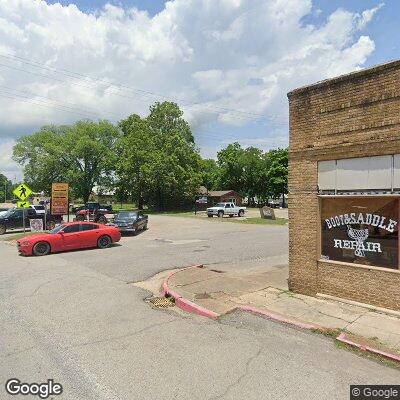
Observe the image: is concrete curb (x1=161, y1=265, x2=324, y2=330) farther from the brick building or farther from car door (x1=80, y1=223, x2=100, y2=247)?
car door (x1=80, y1=223, x2=100, y2=247)

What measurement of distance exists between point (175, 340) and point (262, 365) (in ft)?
5.49

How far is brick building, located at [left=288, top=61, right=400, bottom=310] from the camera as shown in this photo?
25.8 ft

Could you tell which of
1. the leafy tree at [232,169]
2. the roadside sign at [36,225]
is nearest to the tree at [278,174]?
the leafy tree at [232,169]

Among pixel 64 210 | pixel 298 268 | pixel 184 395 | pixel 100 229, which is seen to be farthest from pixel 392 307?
pixel 64 210

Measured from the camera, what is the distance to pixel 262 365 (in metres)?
5.48

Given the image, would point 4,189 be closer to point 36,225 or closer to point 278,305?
point 36,225

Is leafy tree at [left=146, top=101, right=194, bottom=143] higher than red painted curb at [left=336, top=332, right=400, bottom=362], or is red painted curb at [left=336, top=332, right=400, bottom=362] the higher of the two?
leafy tree at [left=146, top=101, right=194, bottom=143]

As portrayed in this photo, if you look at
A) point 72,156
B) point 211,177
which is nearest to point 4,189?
point 211,177

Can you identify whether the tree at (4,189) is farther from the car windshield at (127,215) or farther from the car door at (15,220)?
the car windshield at (127,215)

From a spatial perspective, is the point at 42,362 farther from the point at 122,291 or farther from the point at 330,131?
the point at 330,131

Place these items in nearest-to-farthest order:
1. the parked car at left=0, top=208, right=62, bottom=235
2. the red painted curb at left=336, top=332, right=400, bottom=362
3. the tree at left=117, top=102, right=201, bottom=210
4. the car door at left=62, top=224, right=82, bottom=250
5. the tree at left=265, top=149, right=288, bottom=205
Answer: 1. the red painted curb at left=336, top=332, right=400, bottom=362
2. the car door at left=62, top=224, right=82, bottom=250
3. the parked car at left=0, top=208, right=62, bottom=235
4. the tree at left=117, top=102, right=201, bottom=210
5. the tree at left=265, top=149, right=288, bottom=205

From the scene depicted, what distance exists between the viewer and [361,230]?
8.54 m

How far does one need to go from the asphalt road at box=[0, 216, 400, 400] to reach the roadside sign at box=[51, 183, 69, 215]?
14.9 meters

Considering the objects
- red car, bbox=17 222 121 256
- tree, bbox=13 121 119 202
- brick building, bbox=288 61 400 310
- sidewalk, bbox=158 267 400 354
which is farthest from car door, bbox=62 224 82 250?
tree, bbox=13 121 119 202
